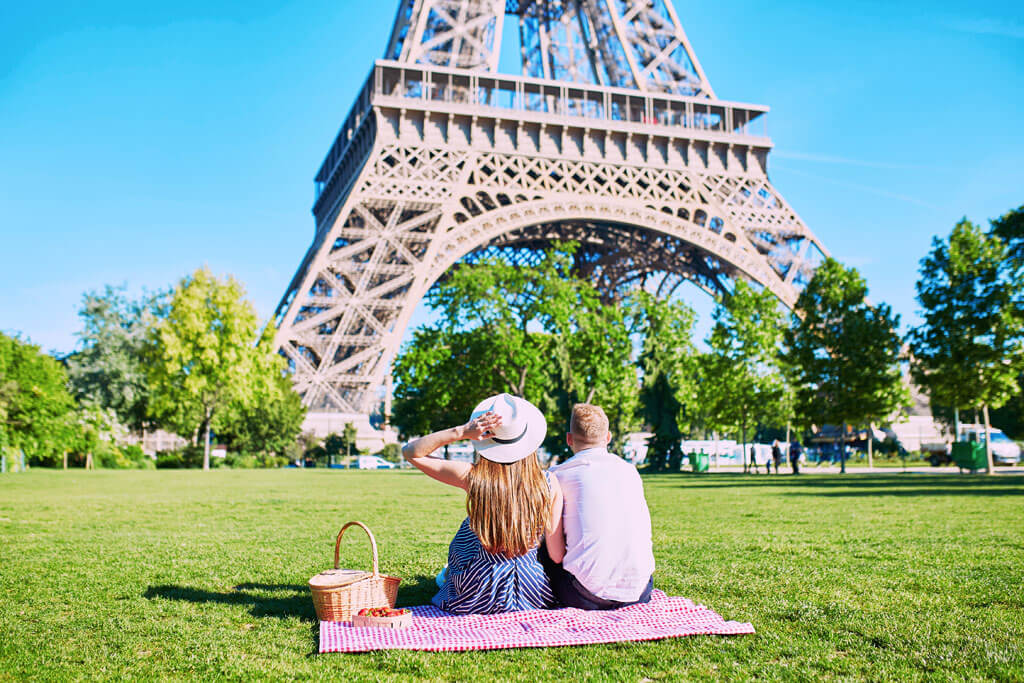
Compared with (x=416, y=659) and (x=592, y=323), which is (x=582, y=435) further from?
(x=592, y=323)

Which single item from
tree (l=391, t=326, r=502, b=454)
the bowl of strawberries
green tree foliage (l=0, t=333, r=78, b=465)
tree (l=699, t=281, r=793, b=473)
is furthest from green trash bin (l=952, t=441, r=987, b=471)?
the bowl of strawberries

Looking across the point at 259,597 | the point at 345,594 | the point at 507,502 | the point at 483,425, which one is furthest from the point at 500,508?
the point at 259,597

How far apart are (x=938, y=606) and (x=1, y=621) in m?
5.48

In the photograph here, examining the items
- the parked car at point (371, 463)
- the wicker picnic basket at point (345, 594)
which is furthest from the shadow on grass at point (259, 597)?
the parked car at point (371, 463)

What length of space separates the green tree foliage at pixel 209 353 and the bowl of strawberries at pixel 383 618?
27.5m

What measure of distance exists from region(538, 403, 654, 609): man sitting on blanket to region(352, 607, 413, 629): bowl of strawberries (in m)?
0.96

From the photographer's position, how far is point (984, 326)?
21.7 meters

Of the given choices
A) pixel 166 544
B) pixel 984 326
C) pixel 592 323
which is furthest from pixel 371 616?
pixel 592 323

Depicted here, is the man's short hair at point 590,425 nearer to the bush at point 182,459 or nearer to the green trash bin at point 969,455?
the green trash bin at point 969,455

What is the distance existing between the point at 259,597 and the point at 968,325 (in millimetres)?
21795

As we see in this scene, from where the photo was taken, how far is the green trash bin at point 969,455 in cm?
2534

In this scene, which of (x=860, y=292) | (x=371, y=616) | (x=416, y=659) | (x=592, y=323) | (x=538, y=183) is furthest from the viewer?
(x=538, y=183)

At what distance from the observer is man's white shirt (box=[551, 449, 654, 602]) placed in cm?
463

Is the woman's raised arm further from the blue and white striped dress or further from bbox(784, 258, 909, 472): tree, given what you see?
bbox(784, 258, 909, 472): tree
